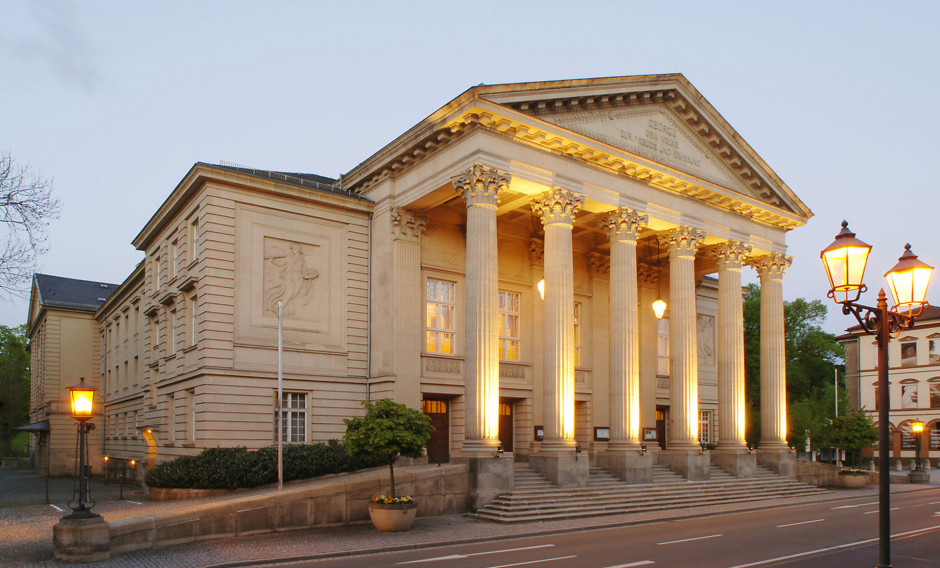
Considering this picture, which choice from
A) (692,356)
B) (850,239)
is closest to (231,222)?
(692,356)

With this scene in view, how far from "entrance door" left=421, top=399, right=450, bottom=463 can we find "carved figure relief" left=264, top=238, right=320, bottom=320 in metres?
6.10

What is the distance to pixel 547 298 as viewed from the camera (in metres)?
28.1

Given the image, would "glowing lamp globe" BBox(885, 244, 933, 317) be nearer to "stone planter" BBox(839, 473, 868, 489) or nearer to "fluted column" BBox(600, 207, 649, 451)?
"fluted column" BBox(600, 207, 649, 451)

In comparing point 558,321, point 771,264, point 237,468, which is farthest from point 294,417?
point 771,264

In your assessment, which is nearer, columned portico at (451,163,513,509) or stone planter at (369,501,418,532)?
stone planter at (369,501,418,532)

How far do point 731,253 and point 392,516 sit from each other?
73.1 feet

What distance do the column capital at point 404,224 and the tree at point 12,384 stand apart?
2092 inches

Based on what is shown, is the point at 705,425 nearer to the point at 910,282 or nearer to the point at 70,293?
the point at 910,282

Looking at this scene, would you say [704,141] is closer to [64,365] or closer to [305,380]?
[305,380]

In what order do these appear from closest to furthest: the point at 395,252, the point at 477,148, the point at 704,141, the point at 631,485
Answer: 1. the point at 477,148
2. the point at 631,485
3. the point at 395,252
4. the point at 704,141

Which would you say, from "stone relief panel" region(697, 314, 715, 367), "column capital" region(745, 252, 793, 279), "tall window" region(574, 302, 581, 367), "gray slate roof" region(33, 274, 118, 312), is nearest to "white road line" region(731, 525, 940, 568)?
"tall window" region(574, 302, 581, 367)

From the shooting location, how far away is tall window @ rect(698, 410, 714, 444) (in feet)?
150

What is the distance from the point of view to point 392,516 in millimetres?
20625

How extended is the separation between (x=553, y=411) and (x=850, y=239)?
17860 millimetres
